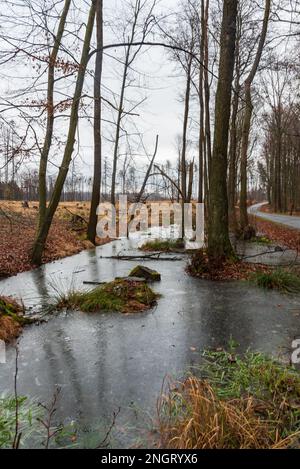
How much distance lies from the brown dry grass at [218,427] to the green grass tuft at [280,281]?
152 inches

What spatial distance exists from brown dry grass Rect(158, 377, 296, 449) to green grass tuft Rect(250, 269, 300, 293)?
386 centimetres

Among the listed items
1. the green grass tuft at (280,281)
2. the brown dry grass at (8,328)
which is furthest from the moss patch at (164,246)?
the brown dry grass at (8,328)

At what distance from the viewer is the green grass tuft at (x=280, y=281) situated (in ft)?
19.7

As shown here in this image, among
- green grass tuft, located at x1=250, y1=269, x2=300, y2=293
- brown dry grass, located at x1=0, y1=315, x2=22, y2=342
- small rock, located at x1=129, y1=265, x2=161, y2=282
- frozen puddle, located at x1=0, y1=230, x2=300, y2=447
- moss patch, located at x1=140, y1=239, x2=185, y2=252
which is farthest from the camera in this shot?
moss patch, located at x1=140, y1=239, x2=185, y2=252

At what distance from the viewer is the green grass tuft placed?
6.00 metres

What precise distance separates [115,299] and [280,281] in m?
3.09

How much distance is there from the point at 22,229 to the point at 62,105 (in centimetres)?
754

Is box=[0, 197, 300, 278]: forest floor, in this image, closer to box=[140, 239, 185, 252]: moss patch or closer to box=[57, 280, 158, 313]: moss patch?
box=[57, 280, 158, 313]: moss patch

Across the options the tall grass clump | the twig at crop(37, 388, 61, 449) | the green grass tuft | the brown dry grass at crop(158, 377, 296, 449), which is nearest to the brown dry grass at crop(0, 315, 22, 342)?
the twig at crop(37, 388, 61, 449)

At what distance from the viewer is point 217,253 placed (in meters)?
7.52

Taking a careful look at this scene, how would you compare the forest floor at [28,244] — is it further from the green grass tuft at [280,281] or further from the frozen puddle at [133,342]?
the green grass tuft at [280,281]

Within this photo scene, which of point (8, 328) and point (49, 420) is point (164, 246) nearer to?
point (8, 328)

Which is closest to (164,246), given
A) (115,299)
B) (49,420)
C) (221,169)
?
(221,169)

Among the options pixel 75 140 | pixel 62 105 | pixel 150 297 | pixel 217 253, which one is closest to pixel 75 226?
pixel 75 140
